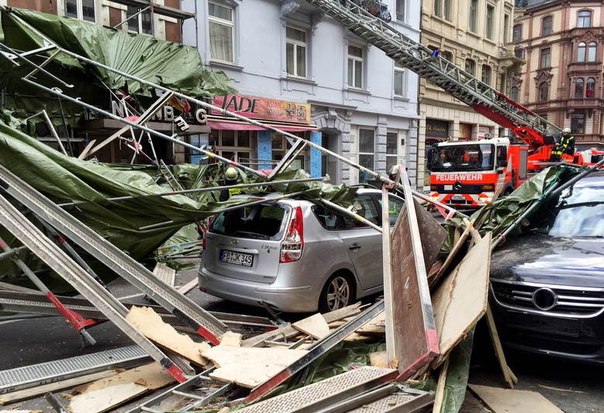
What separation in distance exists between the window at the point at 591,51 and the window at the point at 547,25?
14.7 feet

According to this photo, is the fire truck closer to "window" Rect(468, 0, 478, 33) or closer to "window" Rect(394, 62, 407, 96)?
"window" Rect(394, 62, 407, 96)

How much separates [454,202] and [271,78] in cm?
710

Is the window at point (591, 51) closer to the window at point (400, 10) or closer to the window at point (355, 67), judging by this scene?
the window at point (400, 10)

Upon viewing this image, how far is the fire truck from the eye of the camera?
45.4 feet

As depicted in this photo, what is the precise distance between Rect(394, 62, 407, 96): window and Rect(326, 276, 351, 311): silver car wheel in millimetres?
16697

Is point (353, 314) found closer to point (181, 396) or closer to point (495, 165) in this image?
point (181, 396)

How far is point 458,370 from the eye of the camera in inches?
133

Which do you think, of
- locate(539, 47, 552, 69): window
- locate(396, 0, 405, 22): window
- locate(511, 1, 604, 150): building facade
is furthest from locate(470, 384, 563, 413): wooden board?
locate(539, 47, 552, 69): window

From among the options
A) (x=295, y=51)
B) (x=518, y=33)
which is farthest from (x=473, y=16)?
(x=518, y=33)

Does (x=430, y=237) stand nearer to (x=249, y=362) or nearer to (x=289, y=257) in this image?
(x=289, y=257)

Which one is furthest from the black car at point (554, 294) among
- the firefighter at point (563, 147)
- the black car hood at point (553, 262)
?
the firefighter at point (563, 147)

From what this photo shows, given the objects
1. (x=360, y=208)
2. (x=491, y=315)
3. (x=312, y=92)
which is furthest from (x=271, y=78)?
(x=491, y=315)

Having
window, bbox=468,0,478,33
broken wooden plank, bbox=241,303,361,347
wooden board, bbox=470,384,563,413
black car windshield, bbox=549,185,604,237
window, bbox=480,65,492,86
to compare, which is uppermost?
window, bbox=468,0,478,33

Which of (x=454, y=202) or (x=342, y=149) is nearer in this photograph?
(x=454, y=202)
